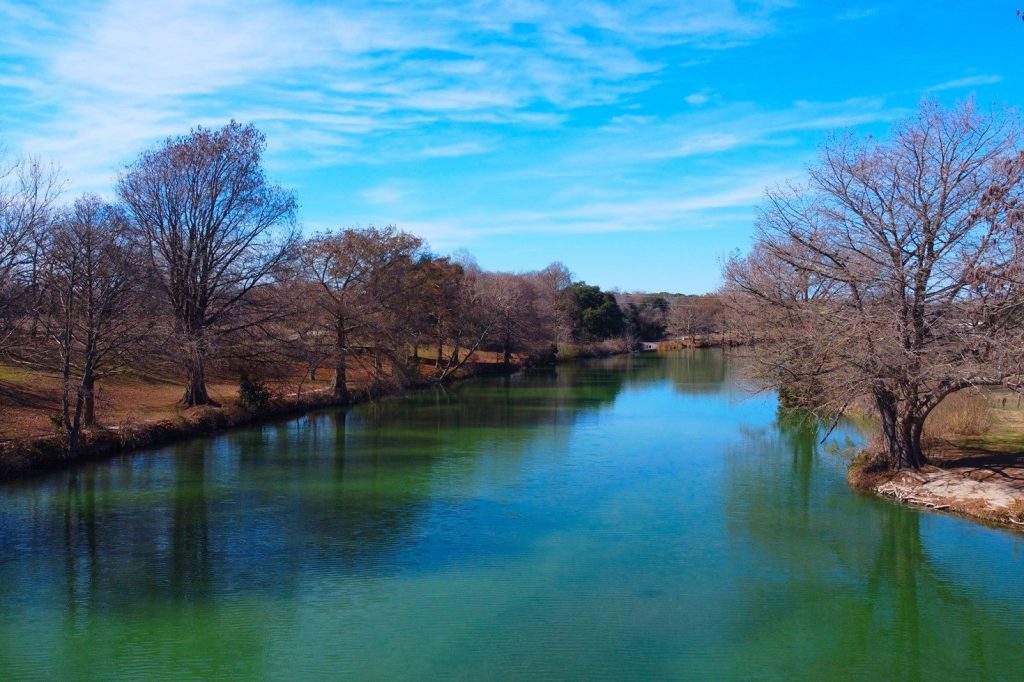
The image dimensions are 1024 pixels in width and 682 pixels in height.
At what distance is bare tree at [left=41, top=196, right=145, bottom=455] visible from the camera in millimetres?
20609

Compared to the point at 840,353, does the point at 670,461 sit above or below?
below

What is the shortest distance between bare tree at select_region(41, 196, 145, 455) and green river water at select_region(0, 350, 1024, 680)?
2.45 meters

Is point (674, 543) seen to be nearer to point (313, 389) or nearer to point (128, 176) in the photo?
point (128, 176)

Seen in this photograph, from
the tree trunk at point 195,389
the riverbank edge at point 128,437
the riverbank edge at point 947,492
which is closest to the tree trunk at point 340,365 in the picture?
the riverbank edge at point 128,437

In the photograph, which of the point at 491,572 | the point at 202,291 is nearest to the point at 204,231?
the point at 202,291

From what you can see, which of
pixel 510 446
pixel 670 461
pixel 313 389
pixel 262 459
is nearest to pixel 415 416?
pixel 313 389

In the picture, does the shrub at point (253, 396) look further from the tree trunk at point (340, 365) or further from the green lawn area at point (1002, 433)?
the green lawn area at point (1002, 433)

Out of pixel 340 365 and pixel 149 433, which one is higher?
pixel 340 365

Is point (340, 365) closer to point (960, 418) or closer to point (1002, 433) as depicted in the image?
point (960, 418)

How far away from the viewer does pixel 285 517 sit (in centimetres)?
1603

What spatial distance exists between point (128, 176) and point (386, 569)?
796 inches

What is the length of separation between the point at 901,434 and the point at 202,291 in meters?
22.4

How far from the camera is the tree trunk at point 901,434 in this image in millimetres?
17391

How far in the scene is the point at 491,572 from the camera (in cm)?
1276
